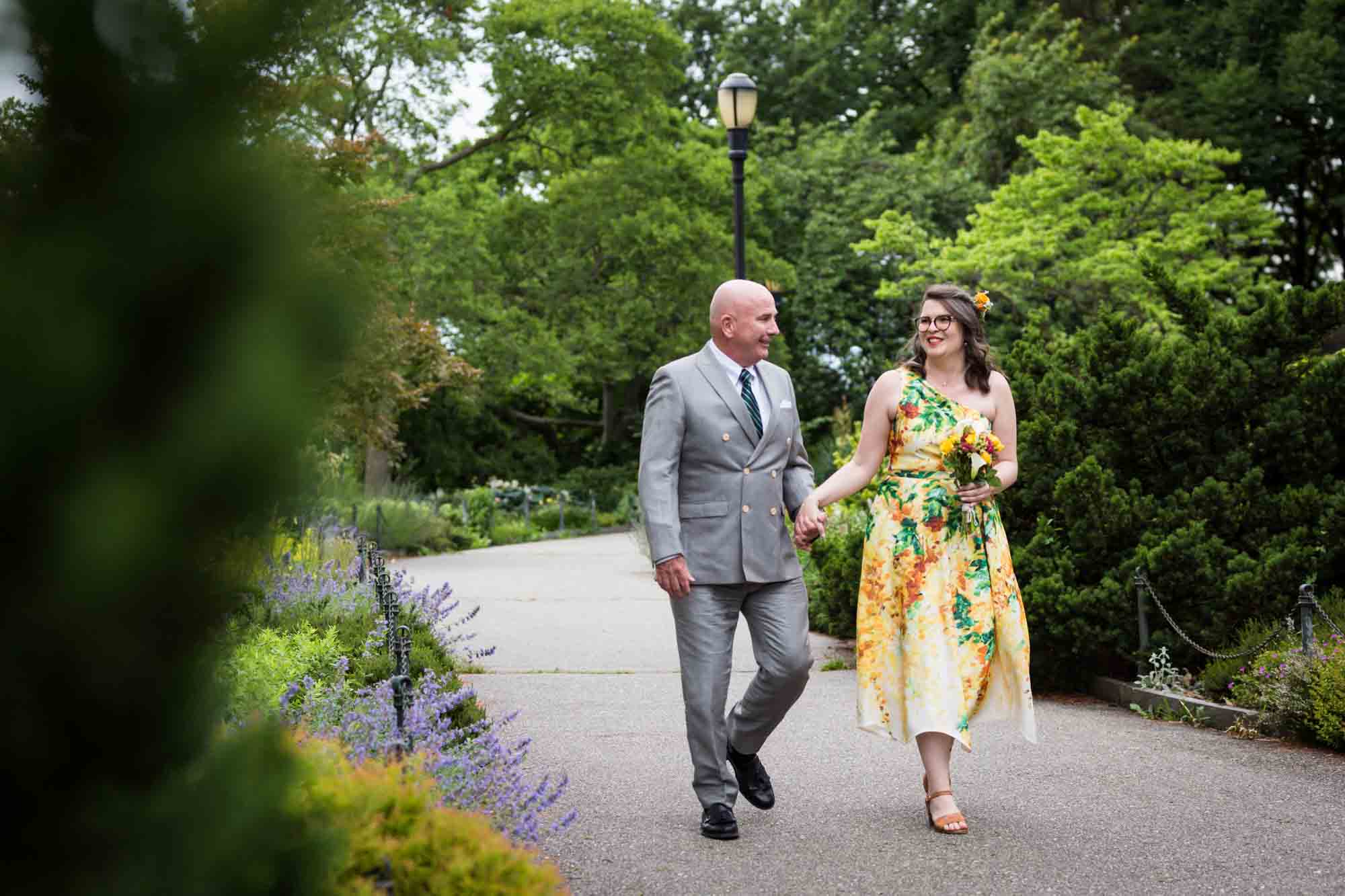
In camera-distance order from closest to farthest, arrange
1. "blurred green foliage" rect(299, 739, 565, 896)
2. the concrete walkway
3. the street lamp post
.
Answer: "blurred green foliage" rect(299, 739, 565, 896) → the concrete walkway → the street lamp post

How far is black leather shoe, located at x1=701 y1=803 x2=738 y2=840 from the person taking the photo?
5.02 metres

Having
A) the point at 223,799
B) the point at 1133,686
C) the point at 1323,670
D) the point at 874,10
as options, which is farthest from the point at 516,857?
the point at 874,10

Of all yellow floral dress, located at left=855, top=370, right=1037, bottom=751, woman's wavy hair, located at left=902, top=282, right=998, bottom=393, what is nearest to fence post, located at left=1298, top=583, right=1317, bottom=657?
yellow floral dress, located at left=855, top=370, right=1037, bottom=751

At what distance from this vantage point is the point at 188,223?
118 cm

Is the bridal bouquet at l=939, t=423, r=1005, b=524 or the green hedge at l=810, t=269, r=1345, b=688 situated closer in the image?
the bridal bouquet at l=939, t=423, r=1005, b=524

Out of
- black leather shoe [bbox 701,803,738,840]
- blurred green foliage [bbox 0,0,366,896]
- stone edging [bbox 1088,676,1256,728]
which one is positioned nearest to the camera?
blurred green foliage [bbox 0,0,366,896]

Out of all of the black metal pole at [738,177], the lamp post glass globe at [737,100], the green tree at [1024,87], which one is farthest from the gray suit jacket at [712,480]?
the green tree at [1024,87]

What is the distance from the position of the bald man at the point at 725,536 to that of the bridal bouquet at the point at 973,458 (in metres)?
0.60

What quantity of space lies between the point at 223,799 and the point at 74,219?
1.79 ft

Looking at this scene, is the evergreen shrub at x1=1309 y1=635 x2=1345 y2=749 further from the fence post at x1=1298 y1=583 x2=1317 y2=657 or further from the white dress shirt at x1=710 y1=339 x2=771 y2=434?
the white dress shirt at x1=710 y1=339 x2=771 y2=434

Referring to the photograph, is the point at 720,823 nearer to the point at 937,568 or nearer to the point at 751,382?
A: the point at 937,568

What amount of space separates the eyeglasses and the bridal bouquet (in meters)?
0.46

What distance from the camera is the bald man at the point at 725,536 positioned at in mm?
5117

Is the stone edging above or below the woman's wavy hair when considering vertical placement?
below
